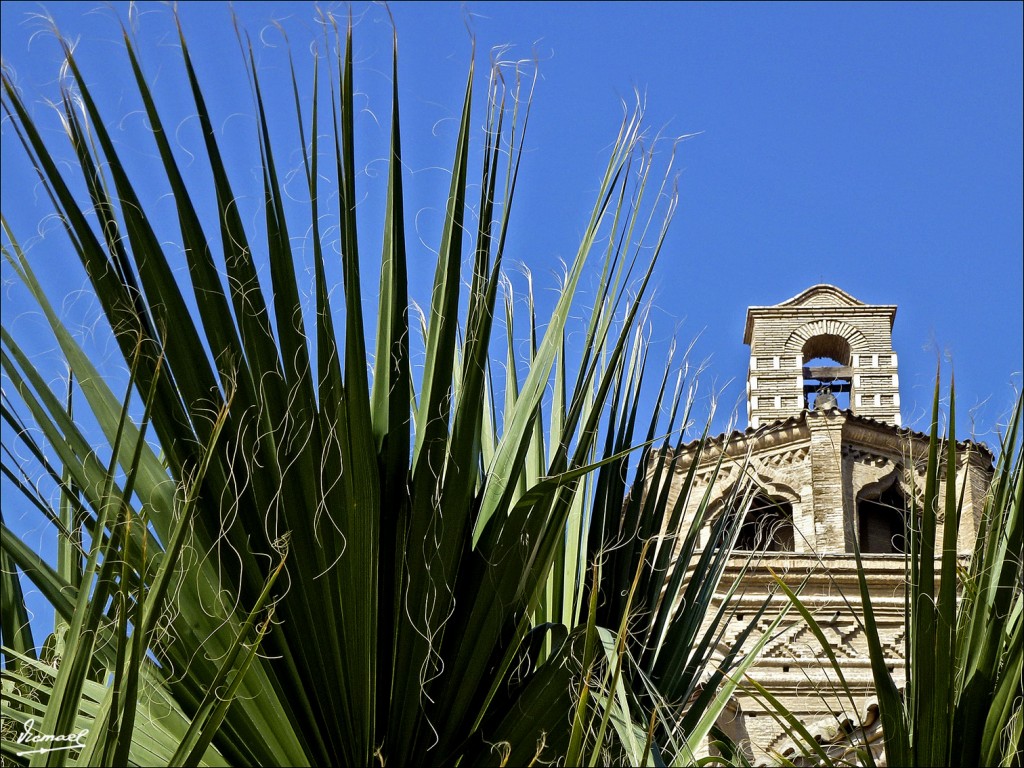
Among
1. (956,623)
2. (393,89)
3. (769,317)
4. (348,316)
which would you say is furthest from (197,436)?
(769,317)

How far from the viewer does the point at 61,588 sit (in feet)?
8.40

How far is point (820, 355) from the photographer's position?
24.0 m

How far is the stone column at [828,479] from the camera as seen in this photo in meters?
21.1

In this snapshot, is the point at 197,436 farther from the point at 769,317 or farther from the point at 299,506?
the point at 769,317

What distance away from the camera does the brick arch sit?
23516mm

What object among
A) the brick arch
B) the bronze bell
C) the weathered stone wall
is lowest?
the weathered stone wall

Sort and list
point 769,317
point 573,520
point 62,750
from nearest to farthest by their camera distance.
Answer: point 62,750 → point 573,520 → point 769,317

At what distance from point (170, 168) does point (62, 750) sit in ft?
3.06
